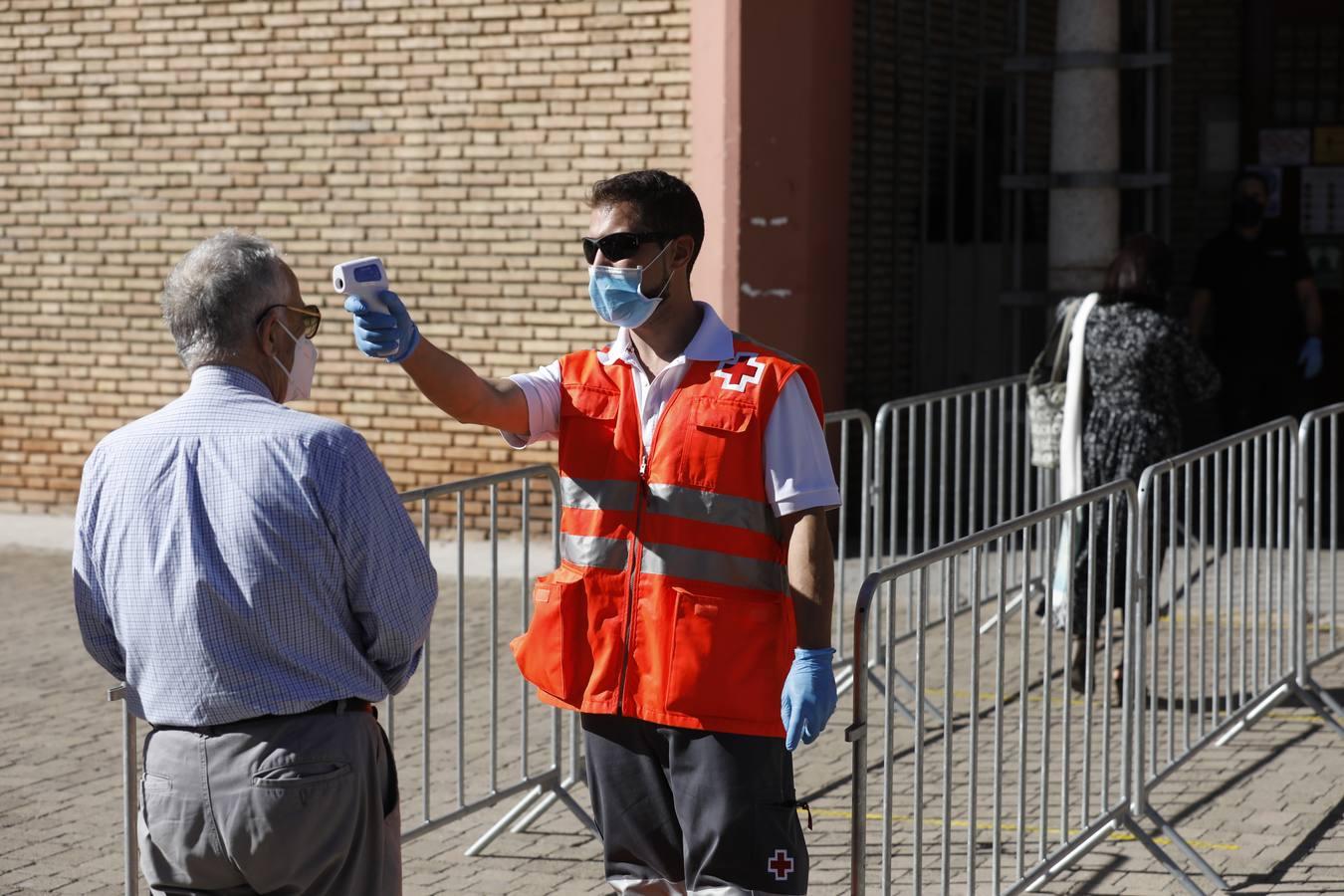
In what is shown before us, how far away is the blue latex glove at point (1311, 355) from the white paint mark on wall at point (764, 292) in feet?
10.5

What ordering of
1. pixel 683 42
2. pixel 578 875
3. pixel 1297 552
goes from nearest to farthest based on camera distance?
pixel 578 875 → pixel 1297 552 → pixel 683 42

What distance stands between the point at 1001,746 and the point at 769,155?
6.12 meters

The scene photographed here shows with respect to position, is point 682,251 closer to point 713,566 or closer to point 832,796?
point 713,566

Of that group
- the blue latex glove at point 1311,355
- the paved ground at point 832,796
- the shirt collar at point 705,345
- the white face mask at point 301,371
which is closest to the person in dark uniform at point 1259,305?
the blue latex glove at point 1311,355

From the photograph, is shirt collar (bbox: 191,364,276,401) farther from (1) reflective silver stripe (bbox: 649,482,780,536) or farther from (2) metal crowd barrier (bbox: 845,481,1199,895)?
(2) metal crowd barrier (bbox: 845,481,1199,895)

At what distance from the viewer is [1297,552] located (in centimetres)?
707

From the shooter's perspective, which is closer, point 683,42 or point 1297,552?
point 1297,552

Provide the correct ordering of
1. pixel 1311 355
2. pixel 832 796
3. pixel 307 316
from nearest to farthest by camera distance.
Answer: pixel 307 316 → pixel 832 796 → pixel 1311 355

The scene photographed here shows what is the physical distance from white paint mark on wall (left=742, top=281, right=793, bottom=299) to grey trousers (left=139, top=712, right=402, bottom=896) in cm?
729

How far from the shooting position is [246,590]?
3119 mm

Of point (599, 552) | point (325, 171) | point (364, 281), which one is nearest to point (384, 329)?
point (364, 281)

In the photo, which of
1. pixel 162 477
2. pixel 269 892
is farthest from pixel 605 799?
pixel 162 477

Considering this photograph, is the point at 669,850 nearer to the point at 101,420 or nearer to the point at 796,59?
the point at 796,59

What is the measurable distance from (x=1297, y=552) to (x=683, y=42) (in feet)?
15.5
